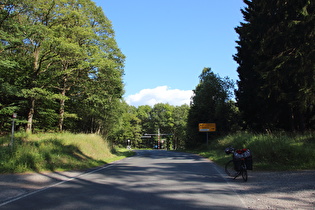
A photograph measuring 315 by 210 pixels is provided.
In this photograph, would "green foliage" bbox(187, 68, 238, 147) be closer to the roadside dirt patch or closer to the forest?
the forest

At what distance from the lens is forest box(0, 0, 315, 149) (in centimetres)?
1587

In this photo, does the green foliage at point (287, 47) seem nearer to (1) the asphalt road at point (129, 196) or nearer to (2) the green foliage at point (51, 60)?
(1) the asphalt road at point (129, 196)

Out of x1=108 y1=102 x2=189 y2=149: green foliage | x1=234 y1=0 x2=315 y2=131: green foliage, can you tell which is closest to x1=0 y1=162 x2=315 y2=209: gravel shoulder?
x1=234 y1=0 x2=315 y2=131: green foliage

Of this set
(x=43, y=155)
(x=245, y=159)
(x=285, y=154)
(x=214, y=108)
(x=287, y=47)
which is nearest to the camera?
(x=245, y=159)

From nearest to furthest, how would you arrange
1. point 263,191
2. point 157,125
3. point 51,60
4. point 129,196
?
1. point 129,196
2. point 263,191
3. point 51,60
4. point 157,125

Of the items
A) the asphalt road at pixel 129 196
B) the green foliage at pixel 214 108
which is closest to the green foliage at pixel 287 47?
the asphalt road at pixel 129 196

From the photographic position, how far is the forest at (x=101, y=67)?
15867 millimetres

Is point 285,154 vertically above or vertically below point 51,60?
below

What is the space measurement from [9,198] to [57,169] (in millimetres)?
6643

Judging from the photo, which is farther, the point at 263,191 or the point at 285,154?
the point at 285,154

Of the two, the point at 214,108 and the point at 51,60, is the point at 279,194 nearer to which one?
the point at 51,60

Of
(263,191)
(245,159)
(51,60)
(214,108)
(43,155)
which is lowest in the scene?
Answer: (263,191)

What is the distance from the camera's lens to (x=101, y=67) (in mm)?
26234

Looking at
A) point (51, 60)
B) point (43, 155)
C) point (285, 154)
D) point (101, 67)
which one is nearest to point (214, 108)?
point (101, 67)
